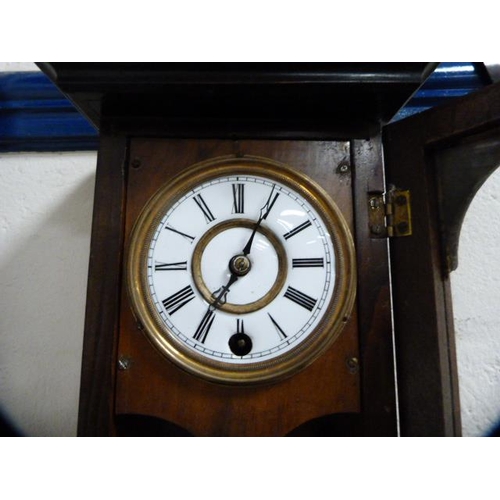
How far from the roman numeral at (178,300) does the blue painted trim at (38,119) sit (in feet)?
1.86

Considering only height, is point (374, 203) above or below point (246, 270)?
above

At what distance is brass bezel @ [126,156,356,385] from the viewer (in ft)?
2.12

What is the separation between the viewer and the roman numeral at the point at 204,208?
0.69 meters

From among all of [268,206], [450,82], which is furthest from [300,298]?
[450,82]

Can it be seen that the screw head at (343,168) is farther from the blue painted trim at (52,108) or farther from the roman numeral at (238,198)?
the blue painted trim at (52,108)

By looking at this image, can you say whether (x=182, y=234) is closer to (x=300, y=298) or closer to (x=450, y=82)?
(x=300, y=298)

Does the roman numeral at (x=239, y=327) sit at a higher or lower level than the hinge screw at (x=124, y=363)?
higher

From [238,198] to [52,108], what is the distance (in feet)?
2.16

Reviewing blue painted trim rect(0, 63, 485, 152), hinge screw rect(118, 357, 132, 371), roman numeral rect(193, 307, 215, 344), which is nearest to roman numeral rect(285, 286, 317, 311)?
roman numeral rect(193, 307, 215, 344)

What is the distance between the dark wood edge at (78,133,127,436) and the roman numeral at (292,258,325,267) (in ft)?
0.94

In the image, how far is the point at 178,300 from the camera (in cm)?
67

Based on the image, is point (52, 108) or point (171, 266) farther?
point (52, 108)

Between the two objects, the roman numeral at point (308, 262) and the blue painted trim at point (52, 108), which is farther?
the blue painted trim at point (52, 108)

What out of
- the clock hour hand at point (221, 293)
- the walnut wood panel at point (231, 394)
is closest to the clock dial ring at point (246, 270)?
the clock hour hand at point (221, 293)
